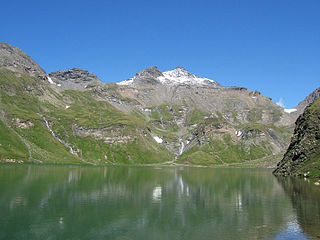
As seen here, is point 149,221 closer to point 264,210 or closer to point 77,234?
point 77,234

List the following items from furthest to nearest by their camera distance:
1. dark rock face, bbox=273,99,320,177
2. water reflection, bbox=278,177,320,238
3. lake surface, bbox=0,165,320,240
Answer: dark rock face, bbox=273,99,320,177 < water reflection, bbox=278,177,320,238 < lake surface, bbox=0,165,320,240

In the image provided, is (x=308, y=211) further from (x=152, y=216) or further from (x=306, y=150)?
(x=306, y=150)

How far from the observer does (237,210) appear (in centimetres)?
6056

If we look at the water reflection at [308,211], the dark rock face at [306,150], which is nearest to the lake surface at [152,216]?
the water reflection at [308,211]

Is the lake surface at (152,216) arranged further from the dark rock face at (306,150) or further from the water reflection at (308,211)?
the dark rock face at (306,150)

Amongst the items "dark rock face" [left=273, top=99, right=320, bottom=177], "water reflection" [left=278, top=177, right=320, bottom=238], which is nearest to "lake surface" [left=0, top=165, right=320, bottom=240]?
"water reflection" [left=278, top=177, right=320, bottom=238]

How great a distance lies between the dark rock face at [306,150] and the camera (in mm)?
133500

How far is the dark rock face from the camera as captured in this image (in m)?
134

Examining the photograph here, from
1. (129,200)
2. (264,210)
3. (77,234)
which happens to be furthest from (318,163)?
(77,234)

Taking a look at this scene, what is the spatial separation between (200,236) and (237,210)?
2230 cm

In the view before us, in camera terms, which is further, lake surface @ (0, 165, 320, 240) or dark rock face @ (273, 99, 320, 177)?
dark rock face @ (273, 99, 320, 177)

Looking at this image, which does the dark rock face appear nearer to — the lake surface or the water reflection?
the water reflection

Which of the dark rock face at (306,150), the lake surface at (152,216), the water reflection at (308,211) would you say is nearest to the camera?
the lake surface at (152,216)

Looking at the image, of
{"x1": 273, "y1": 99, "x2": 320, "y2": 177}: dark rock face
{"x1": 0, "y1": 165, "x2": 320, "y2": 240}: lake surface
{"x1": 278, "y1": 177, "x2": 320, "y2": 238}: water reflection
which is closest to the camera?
{"x1": 0, "y1": 165, "x2": 320, "y2": 240}: lake surface
